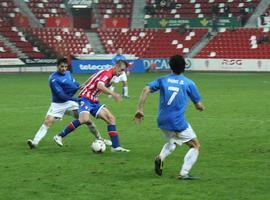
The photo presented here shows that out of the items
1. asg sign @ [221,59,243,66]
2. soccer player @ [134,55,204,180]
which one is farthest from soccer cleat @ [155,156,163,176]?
asg sign @ [221,59,243,66]

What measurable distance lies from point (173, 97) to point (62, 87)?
4766 mm

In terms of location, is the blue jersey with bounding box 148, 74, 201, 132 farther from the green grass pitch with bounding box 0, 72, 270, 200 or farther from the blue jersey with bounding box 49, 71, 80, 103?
the blue jersey with bounding box 49, 71, 80, 103

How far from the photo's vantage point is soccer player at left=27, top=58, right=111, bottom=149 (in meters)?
15.0

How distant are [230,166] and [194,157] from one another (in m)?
1.61

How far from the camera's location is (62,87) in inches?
598

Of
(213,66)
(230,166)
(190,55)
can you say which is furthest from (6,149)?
(190,55)

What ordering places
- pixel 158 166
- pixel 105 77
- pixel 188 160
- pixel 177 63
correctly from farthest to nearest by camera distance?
pixel 105 77
pixel 158 166
pixel 188 160
pixel 177 63

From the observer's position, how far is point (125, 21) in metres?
62.3

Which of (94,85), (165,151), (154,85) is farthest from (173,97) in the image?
(94,85)

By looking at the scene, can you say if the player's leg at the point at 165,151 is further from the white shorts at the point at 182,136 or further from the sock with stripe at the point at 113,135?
the sock with stripe at the point at 113,135

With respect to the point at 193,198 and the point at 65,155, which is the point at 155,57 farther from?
the point at 193,198

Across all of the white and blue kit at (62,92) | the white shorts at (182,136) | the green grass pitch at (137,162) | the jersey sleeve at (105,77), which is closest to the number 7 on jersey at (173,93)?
the white shorts at (182,136)

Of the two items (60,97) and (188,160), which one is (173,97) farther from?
(60,97)

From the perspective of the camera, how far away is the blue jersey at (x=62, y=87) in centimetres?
1508
